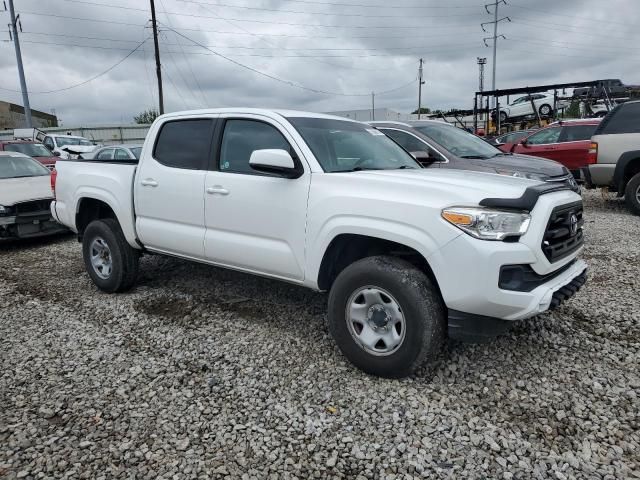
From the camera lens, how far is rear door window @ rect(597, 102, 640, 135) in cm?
855

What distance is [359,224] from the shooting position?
3.19 m

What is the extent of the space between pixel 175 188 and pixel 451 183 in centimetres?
244

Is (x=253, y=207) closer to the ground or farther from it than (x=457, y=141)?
closer to the ground

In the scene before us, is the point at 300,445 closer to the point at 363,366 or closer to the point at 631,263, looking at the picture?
the point at 363,366

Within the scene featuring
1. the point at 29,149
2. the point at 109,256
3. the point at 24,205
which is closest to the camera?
the point at 109,256

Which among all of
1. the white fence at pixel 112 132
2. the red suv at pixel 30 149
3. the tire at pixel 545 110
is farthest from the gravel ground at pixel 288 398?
the white fence at pixel 112 132

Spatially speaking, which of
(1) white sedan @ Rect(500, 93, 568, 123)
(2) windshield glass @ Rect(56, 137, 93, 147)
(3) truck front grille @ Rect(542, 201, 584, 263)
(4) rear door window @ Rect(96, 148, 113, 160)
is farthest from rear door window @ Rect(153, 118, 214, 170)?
(1) white sedan @ Rect(500, 93, 568, 123)

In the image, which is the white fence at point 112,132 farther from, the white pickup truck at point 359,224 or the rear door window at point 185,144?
the white pickup truck at point 359,224

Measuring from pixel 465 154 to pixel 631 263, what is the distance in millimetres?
2573

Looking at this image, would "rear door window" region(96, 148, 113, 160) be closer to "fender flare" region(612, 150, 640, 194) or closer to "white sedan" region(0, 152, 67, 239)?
"white sedan" region(0, 152, 67, 239)

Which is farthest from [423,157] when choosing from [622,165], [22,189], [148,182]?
[22,189]

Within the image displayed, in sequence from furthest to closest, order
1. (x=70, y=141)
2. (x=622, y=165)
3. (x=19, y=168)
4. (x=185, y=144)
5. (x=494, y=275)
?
(x=70, y=141), (x=19, y=168), (x=622, y=165), (x=185, y=144), (x=494, y=275)

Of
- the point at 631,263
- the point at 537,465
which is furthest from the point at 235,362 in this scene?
the point at 631,263

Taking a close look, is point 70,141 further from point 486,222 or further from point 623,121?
point 486,222
